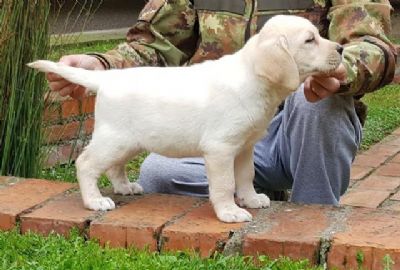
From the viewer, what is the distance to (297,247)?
2281mm

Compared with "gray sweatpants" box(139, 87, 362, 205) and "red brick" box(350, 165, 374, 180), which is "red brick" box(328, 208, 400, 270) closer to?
"gray sweatpants" box(139, 87, 362, 205)

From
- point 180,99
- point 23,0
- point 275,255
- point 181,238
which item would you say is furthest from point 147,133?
point 23,0

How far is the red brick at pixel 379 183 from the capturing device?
4.43 metres

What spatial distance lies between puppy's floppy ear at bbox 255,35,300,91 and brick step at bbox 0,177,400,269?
386mm

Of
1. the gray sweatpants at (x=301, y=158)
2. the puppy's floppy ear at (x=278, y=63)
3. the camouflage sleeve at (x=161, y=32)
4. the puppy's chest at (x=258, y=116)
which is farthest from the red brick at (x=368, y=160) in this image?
the puppy's floppy ear at (x=278, y=63)

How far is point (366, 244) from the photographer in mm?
2227

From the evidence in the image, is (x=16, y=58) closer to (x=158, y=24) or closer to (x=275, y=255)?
(x=158, y=24)

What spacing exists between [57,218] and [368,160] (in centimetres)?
276

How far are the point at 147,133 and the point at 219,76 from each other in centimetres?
25

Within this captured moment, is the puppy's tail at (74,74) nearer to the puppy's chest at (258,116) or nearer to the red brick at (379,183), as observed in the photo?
the puppy's chest at (258,116)

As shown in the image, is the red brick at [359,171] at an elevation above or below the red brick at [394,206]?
above

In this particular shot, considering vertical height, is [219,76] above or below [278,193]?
above

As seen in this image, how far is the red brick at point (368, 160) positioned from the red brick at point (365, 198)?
0.53 m

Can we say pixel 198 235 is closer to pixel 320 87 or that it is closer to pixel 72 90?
pixel 320 87
